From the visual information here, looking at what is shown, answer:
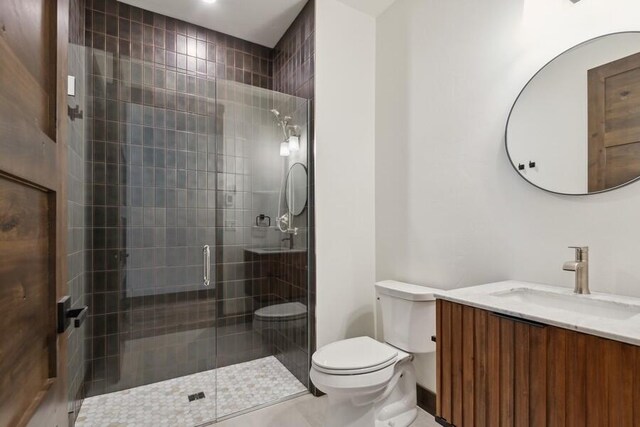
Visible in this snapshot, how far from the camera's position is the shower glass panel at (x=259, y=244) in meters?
2.33

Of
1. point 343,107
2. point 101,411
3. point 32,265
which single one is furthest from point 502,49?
point 101,411

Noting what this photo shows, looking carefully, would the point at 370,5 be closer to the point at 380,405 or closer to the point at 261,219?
the point at 261,219

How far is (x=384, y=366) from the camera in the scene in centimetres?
162

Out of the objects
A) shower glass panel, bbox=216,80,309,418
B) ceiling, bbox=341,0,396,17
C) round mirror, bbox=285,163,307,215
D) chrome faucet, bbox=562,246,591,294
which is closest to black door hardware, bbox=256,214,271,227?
shower glass panel, bbox=216,80,309,418

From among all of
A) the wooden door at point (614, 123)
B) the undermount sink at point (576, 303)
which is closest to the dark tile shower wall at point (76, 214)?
the undermount sink at point (576, 303)

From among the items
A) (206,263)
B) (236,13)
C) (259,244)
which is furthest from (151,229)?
(236,13)

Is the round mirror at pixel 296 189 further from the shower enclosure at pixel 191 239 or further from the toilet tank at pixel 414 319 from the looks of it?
the toilet tank at pixel 414 319

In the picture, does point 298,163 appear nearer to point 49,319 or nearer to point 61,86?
point 61,86

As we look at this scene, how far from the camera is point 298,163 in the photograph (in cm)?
237

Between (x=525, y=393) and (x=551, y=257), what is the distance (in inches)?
27.4

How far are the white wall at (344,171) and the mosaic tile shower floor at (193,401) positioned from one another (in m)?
0.52

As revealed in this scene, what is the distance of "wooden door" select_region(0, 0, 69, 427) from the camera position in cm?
52

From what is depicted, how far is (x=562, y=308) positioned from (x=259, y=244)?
186cm

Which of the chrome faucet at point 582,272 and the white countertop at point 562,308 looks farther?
the chrome faucet at point 582,272
